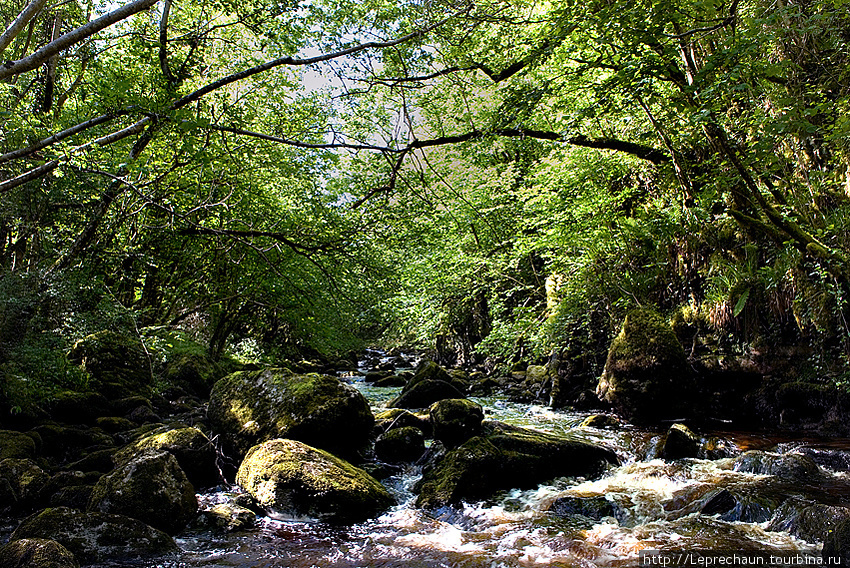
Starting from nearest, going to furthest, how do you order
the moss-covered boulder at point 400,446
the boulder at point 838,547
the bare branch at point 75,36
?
the bare branch at point 75,36
the boulder at point 838,547
the moss-covered boulder at point 400,446

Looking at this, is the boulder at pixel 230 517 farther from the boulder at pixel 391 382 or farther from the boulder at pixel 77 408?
the boulder at pixel 391 382

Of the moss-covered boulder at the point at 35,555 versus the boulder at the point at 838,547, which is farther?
the boulder at the point at 838,547

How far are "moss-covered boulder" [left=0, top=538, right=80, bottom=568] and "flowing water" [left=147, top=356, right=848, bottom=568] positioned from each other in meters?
0.83

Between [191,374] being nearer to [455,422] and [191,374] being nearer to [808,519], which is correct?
[455,422]

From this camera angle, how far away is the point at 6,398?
6.91 metres

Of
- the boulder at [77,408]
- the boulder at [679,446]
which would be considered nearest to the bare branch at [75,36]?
the boulder at [77,408]

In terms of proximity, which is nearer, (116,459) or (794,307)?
(116,459)

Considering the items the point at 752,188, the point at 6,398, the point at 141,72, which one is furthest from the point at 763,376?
the point at 6,398

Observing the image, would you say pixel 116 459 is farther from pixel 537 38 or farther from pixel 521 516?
pixel 537 38

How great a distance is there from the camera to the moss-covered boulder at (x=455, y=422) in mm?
8266

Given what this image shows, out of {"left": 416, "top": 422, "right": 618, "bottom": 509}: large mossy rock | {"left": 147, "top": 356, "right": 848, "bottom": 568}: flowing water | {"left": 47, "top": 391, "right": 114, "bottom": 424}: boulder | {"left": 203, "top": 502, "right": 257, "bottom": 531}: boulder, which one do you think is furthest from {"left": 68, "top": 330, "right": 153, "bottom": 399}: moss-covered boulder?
{"left": 416, "top": 422, "right": 618, "bottom": 509}: large mossy rock

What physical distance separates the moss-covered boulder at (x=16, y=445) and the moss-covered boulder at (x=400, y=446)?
4492 millimetres

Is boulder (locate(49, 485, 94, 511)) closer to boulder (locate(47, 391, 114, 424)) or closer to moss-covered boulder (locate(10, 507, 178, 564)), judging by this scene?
moss-covered boulder (locate(10, 507, 178, 564))

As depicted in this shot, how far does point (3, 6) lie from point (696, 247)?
12.0m
